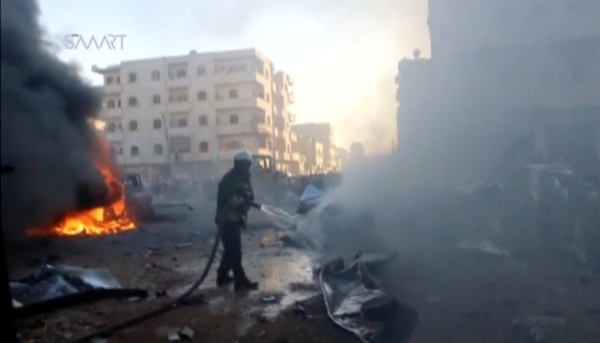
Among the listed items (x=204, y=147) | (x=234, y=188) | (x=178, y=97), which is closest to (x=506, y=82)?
(x=234, y=188)

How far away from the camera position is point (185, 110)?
5066 centimetres

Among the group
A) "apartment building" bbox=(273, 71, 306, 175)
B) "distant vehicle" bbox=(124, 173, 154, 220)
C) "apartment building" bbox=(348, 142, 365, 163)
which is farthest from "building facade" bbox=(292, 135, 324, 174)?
"distant vehicle" bbox=(124, 173, 154, 220)

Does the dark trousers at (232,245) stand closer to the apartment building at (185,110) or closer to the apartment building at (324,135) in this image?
the apartment building at (185,110)

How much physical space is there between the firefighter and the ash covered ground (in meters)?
0.38

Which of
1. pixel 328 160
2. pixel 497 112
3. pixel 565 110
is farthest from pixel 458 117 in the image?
pixel 328 160

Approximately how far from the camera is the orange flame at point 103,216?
13497mm

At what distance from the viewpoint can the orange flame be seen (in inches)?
531

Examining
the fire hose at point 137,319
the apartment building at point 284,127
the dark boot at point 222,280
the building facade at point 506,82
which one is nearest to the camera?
the fire hose at point 137,319

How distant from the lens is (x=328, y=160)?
81250 millimetres

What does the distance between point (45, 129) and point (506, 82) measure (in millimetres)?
14920

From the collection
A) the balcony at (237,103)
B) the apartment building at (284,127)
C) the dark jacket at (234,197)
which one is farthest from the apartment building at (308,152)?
the dark jacket at (234,197)

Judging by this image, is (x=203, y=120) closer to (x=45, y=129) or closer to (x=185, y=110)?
(x=185, y=110)

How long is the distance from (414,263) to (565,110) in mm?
13729

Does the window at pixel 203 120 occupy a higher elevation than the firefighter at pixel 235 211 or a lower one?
higher
